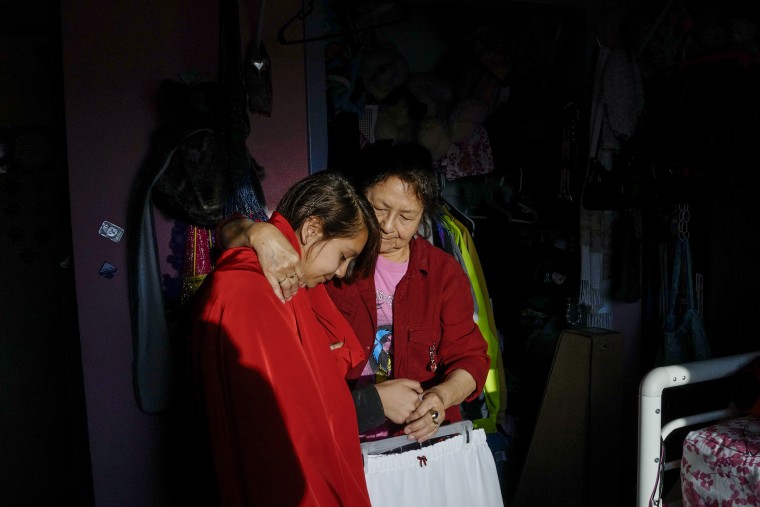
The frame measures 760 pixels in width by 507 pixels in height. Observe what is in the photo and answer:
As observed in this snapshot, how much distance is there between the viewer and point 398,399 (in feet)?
4.54

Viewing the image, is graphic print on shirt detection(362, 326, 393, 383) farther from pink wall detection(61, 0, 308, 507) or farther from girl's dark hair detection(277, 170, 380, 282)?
pink wall detection(61, 0, 308, 507)

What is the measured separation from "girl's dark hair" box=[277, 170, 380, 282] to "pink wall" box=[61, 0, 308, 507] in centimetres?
Answer: 95

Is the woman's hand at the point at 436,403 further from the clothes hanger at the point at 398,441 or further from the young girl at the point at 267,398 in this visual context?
the young girl at the point at 267,398

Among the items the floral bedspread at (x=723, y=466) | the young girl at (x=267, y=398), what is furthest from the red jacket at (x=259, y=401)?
the floral bedspread at (x=723, y=466)

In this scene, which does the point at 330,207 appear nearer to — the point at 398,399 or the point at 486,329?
the point at 398,399

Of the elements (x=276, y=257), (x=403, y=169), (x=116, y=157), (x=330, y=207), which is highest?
(x=116, y=157)

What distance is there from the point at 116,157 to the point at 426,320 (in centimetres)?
126

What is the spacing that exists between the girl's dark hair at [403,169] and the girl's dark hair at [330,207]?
0.38 m

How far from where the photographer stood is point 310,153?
2.22 meters

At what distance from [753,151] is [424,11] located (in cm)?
186

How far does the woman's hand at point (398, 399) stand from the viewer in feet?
4.49

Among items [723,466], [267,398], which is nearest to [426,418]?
[267,398]

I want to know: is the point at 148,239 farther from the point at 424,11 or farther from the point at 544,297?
the point at 424,11

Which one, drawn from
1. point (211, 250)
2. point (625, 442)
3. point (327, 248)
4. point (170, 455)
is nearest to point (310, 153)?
point (211, 250)
